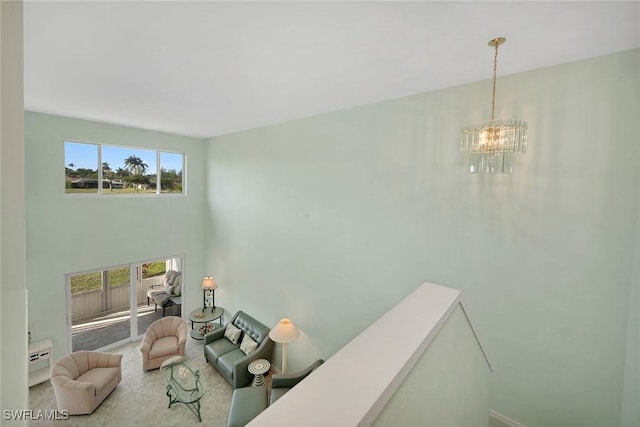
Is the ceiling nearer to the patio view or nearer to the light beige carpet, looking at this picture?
the patio view

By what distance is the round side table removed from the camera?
4.48 meters

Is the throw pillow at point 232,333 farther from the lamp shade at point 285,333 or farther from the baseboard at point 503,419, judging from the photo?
the baseboard at point 503,419

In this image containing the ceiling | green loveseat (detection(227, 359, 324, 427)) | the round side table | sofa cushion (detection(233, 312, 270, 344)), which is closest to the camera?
the ceiling

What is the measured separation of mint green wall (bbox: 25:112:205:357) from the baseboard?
6.26m

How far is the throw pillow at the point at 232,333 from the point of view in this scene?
5.48m

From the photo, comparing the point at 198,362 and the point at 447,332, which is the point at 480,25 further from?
the point at 198,362

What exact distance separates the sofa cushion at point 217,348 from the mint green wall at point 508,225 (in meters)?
1.94

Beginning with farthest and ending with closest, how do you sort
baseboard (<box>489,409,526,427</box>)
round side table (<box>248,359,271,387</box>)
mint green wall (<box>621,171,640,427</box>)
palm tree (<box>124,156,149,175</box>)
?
palm tree (<box>124,156,149,175</box>) < round side table (<box>248,359,271,387</box>) < baseboard (<box>489,409,526,427</box>) < mint green wall (<box>621,171,640,427</box>)

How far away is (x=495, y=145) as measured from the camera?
85.2 inches

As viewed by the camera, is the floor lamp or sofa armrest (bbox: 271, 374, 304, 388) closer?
sofa armrest (bbox: 271, 374, 304, 388)

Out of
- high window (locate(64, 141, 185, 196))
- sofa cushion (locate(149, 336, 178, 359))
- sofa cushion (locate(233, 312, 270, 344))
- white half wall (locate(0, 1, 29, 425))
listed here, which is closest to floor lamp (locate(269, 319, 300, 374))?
sofa cushion (locate(233, 312, 270, 344))

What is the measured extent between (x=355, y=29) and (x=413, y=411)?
2293 millimetres

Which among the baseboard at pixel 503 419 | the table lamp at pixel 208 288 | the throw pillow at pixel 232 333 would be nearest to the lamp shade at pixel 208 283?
the table lamp at pixel 208 288

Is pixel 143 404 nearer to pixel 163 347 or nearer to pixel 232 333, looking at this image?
pixel 163 347
